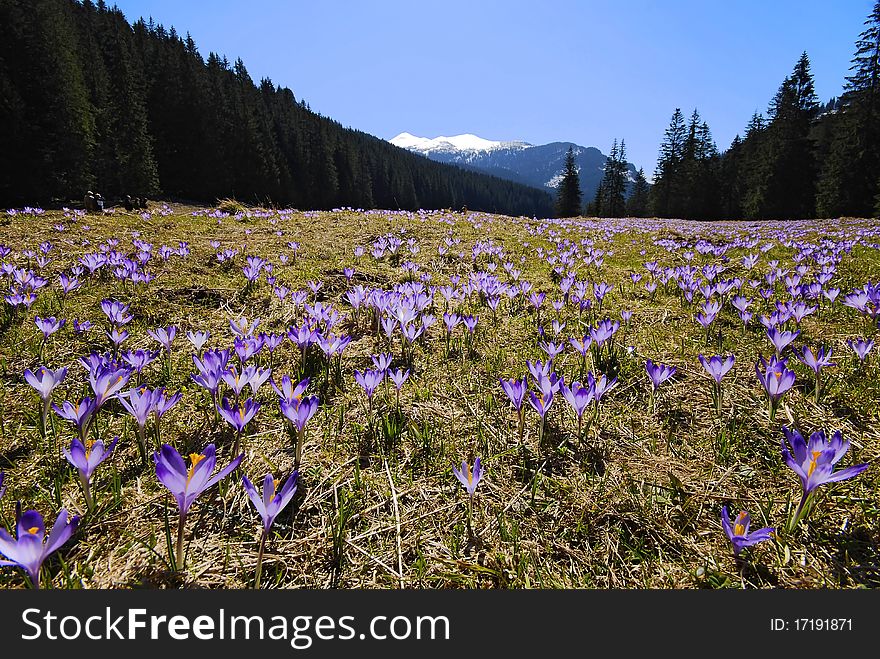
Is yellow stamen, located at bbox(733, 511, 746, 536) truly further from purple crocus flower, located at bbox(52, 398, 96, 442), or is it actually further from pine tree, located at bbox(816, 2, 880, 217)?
pine tree, located at bbox(816, 2, 880, 217)

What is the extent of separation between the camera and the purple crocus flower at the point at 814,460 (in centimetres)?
125

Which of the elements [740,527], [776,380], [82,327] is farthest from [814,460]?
[82,327]

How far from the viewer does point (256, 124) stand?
44.5 meters

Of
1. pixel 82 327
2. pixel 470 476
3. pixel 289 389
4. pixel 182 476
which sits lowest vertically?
pixel 470 476

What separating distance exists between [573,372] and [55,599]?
8.10 feet

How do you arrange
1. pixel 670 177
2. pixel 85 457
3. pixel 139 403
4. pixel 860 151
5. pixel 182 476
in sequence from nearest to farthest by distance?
1. pixel 182 476
2. pixel 85 457
3. pixel 139 403
4. pixel 860 151
5. pixel 670 177

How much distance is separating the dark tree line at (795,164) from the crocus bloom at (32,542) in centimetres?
3407

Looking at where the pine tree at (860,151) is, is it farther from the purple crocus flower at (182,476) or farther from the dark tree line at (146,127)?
the purple crocus flower at (182,476)

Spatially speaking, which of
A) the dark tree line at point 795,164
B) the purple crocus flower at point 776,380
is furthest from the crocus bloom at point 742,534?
the dark tree line at point 795,164

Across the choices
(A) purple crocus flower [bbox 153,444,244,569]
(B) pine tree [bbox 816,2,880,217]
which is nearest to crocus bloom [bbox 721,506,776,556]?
(A) purple crocus flower [bbox 153,444,244,569]

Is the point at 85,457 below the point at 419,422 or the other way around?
the other way around

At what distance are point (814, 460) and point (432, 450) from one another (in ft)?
4.44

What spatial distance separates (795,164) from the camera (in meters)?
34.9

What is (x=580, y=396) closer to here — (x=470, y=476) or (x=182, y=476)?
(x=470, y=476)
